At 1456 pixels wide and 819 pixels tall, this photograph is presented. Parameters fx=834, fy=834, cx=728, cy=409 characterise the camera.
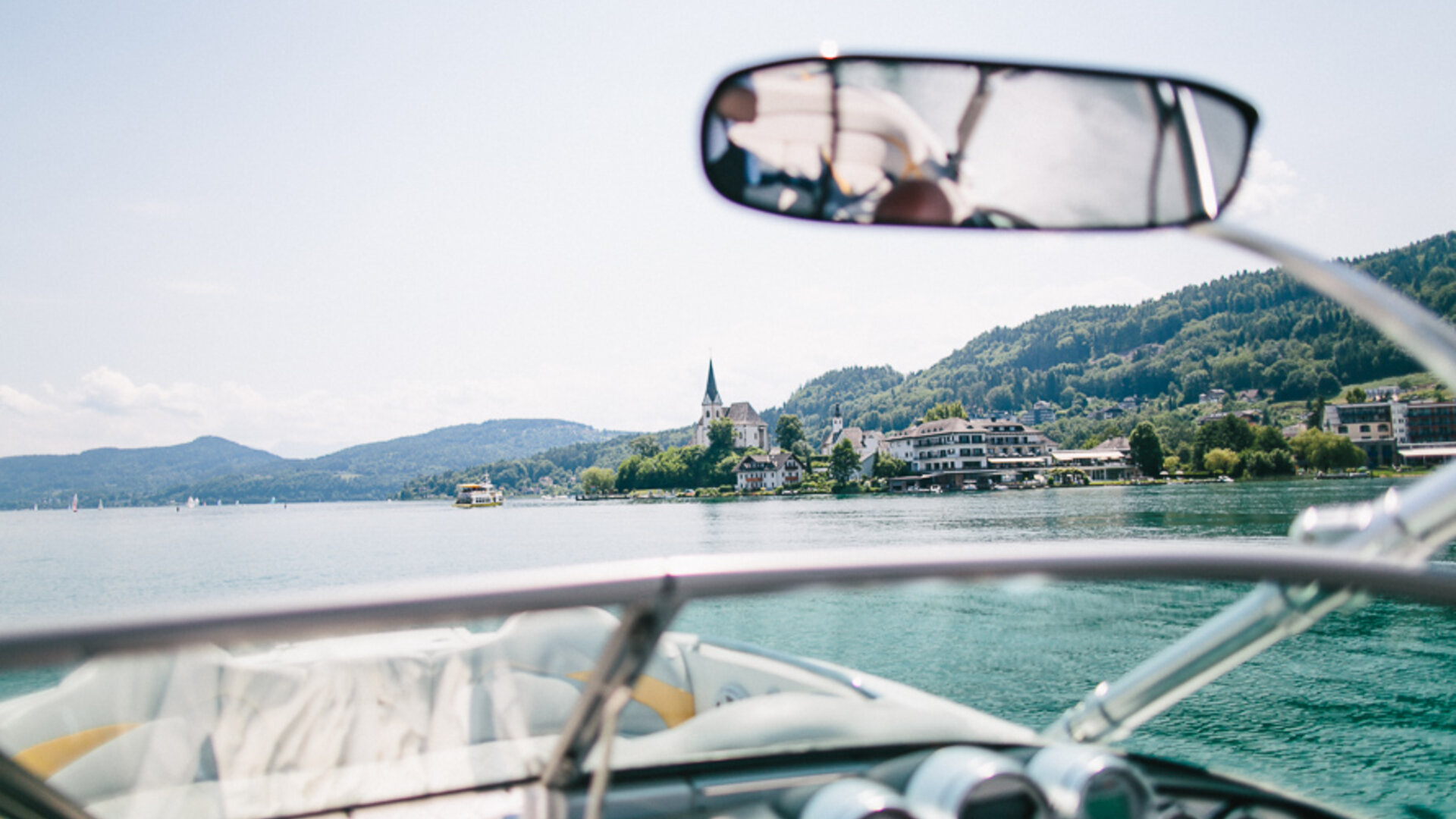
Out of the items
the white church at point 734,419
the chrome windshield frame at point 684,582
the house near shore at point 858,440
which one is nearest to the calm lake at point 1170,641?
the chrome windshield frame at point 684,582

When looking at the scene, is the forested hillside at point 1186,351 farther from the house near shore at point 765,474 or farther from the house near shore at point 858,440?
the house near shore at point 765,474

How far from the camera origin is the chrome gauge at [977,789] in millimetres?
1069

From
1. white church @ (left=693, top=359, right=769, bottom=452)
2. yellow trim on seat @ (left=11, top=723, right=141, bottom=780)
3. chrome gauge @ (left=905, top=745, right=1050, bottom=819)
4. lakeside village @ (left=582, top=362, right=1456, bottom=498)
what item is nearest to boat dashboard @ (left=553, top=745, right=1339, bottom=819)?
chrome gauge @ (left=905, top=745, right=1050, bottom=819)

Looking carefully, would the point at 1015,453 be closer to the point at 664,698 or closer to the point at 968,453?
the point at 968,453

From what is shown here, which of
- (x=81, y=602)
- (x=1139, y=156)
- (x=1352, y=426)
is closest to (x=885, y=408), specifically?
(x=1352, y=426)

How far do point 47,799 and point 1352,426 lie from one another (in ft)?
296

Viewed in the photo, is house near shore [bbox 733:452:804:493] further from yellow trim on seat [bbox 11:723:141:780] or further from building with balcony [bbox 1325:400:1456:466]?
yellow trim on seat [bbox 11:723:141:780]

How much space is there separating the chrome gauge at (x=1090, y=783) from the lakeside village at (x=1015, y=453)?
51.1 metres

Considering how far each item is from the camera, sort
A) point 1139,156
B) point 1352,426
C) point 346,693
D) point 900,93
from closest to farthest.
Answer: point 346,693 → point 900,93 → point 1139,156 → point 1352,426

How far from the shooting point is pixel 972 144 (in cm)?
130

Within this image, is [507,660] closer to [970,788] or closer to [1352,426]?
[970,788]

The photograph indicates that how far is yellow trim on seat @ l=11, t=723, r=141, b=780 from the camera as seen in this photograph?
0.78 metres

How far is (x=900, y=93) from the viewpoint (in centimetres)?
123

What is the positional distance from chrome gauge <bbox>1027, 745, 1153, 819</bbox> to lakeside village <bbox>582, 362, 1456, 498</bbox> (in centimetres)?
5114
